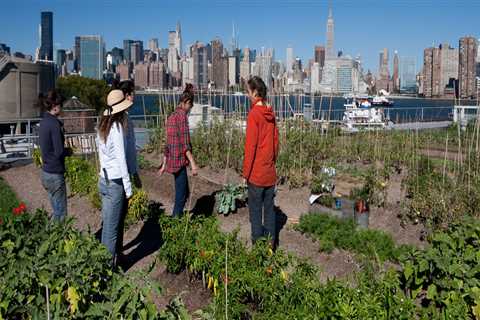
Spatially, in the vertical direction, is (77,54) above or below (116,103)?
above

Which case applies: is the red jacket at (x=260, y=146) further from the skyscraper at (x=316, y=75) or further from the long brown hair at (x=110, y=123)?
the skyscraper at (x=316, y=75)

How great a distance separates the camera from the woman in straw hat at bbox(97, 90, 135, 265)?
5.30 metres

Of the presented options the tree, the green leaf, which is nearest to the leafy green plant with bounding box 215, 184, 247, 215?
the green leaf

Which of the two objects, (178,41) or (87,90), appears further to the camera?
(87,90)

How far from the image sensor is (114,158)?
5301 mm

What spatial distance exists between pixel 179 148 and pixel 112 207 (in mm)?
1550

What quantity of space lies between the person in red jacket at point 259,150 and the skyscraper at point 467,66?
42.7 feet

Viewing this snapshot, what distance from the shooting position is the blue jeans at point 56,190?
6.38 metres

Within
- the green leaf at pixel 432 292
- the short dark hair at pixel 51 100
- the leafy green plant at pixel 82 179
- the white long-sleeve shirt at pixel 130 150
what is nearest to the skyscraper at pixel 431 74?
the leafy green plant at pixel 82 179

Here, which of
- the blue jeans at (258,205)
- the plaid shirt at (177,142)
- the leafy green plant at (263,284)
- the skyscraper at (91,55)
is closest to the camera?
the leafy green plant at (263,284)

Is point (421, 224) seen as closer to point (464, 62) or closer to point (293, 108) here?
point (293, 108)

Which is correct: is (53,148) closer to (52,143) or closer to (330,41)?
(52,143)

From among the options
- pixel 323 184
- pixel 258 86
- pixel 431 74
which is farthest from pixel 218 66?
pixel 431 74

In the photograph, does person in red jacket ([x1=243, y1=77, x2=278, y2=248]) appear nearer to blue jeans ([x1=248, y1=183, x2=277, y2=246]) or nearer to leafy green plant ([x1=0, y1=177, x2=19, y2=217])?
blue jeans ([x1=248, y1=183, x2=277, y2=246])
